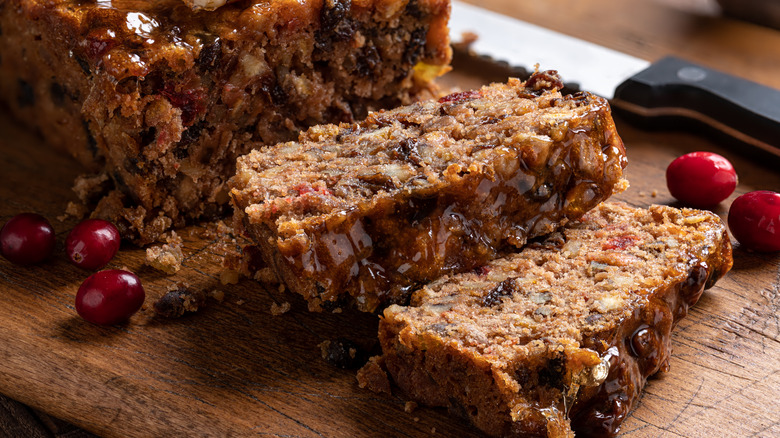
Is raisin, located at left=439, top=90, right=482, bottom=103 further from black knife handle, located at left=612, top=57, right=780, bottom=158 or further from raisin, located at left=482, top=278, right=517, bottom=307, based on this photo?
black knife handle, located at left=612, top=57, right=780, bottom=158

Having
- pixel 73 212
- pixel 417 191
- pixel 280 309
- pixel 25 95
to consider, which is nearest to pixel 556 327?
pixel 417 191

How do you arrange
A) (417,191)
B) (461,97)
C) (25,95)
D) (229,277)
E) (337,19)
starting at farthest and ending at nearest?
(25,95) < (337,19) < (461,97) < (229,277) < (417,191)

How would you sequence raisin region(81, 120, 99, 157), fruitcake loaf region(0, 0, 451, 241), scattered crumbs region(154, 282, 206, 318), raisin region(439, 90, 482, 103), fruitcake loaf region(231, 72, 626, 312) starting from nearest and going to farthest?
1. fruitcake loaf region(231, 72, 626, 312)
2. scattered crumbs region(154, 282, 206, 318)
3. fruitcake loaf region(0, 0, 451, 241)
4. raisin region(439, 90, 482, 103)
5. raisin region(81, 120, 99, 157)

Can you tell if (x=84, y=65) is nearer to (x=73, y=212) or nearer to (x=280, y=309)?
(x=73, y=212)

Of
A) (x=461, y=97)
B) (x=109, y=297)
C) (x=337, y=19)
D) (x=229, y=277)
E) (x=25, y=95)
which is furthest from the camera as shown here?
(x=25, y=95)

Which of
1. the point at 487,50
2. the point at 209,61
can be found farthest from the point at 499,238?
the point at 487,50

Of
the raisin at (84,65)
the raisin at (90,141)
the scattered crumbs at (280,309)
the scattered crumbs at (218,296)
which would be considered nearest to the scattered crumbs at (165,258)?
the scattered crumbs at (218,296)

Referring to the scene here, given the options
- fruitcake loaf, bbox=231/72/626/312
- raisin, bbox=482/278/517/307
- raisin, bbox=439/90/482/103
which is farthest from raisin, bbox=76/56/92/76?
raisin, bbox=482/278/517/307
